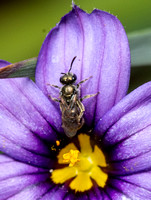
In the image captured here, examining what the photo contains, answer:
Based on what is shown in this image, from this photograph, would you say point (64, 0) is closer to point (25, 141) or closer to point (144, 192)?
point (25, 141)

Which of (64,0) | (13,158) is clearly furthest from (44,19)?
(13,158)

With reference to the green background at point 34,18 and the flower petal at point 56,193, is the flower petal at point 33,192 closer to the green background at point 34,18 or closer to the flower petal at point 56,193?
the flower petal at point 56,193

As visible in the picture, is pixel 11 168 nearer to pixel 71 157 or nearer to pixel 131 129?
pixel 71 157

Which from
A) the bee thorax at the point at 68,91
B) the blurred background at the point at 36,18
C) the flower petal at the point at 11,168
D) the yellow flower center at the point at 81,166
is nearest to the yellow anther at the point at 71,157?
the yellow flower center at the point at 81,166

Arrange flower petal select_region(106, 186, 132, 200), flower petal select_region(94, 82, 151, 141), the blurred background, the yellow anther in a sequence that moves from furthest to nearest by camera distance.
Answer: the blurred background
the yellow anther
flower petal select_region(106, 186, 132, 200)
flower petal select_region(94, 82, 151, 141)

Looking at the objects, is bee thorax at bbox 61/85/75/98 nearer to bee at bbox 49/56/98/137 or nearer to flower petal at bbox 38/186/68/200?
bee at bbox 49/56/98/137

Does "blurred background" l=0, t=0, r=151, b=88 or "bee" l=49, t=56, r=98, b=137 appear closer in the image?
"bee" l=49, t=56, r=98, b=137

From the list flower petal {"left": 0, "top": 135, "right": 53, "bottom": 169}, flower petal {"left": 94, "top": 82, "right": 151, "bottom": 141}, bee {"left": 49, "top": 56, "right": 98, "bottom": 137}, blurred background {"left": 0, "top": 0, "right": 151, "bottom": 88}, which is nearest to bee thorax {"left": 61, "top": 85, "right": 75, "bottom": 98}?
bee {"left": 49, "top": 56, "right": 98, "bottom": 137}

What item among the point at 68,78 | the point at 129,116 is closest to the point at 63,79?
the point at 68,78
